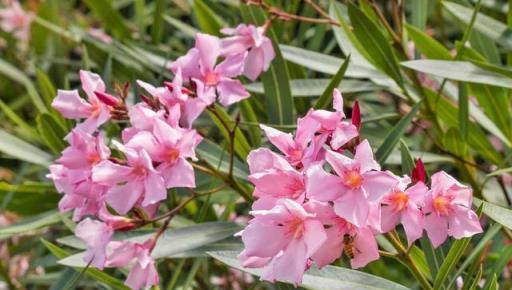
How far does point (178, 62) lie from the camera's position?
1.28 m

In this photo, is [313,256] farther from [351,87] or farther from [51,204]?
[51,204]

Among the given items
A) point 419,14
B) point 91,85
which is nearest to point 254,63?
point 91,85

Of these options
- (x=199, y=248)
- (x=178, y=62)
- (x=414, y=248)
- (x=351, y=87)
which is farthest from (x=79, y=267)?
(x=351, y=87)

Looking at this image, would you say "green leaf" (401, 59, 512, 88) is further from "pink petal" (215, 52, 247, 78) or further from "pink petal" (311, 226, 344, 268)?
"pink petal" (311, 226, 344, 268)

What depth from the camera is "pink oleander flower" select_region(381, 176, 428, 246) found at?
1022mm

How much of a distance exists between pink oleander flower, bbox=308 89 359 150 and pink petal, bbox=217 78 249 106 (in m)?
0.26

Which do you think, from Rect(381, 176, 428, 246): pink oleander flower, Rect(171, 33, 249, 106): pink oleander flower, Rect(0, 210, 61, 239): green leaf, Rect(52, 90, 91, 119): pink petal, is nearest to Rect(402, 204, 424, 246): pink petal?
Rect(381, 176, 428, 246): pink oleander flower

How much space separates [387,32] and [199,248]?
0.45 meters

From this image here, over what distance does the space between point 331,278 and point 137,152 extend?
245 mm

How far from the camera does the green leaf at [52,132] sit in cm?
167

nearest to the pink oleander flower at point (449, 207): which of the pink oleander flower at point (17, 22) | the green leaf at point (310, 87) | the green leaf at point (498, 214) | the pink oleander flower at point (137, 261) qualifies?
the green leaf at point (498, 214)

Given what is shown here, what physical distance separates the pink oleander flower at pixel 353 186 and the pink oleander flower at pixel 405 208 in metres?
0.04

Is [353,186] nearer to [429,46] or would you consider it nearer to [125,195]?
[125,195]

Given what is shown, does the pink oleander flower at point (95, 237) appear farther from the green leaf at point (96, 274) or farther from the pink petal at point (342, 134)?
the pink petal at point (342, 134)
